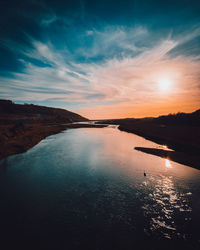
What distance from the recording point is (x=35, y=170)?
1867 centimetres

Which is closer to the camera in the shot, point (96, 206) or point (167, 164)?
point (96, 206)

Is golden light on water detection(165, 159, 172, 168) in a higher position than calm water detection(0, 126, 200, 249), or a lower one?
higher

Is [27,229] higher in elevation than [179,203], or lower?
lower

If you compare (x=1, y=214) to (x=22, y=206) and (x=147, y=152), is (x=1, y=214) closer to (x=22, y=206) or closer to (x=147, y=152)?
(x=22, y=206)

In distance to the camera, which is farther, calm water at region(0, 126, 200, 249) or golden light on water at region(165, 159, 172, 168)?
golden light on water at region(165, 159, 172, 168)

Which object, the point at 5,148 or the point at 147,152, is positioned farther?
the point at 147,152

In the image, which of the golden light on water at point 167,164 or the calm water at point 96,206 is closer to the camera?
the calm water at point 96,206

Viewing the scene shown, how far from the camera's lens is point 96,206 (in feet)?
37.1

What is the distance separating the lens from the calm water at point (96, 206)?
27.8 feet

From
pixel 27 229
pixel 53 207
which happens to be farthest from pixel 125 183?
pixel 27 229

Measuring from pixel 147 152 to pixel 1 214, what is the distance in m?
28.3

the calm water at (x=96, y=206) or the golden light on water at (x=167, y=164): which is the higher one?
the golden light on water at (x=167, y=164)

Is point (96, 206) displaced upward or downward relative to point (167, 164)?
downward

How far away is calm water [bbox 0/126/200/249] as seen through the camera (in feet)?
27.8
